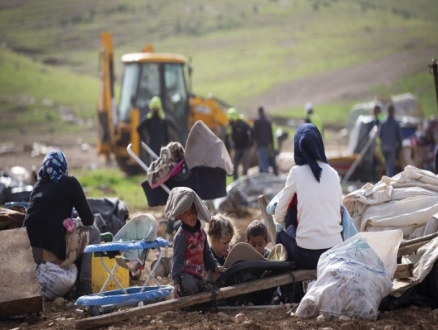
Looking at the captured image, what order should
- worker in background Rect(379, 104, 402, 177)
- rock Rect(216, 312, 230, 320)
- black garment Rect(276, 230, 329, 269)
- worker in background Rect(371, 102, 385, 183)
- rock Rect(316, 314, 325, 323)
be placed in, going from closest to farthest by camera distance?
rock Rect(316, 314, 325, 323) → rock Rect(216, 312, 230, 320) → black garment Rect(276, 230, 329, 269) → worker in background Rect(379, 104, 402, 177) → worker in background Rect(371, 102, 385, 183)

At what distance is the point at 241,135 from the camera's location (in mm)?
16984

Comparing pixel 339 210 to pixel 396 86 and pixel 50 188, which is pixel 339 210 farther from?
pixel 396 86

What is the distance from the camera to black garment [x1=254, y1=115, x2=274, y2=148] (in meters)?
17.9

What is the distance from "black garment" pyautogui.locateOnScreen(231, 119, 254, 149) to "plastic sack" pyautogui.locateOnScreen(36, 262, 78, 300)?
9.58 m

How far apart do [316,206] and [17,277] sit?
8.08ft

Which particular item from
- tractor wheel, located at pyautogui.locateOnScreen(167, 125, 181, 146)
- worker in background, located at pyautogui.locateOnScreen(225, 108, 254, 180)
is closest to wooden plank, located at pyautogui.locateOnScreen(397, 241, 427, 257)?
worker in background, located at pyautogui.locateOnScreen(225, 108, 254, 180)

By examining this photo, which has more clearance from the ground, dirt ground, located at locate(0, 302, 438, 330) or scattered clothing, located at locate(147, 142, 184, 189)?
scattered clothing, located at locate(147, 142, 184, 189)

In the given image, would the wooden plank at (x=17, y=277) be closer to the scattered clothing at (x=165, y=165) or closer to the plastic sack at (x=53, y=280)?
the plastic sack at (x=53, y=280)

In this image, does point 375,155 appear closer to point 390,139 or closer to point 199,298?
point 390,139

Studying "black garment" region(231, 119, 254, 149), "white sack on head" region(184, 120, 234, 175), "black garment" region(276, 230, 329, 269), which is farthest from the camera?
"black garment" region(231, 119, 254, 149)

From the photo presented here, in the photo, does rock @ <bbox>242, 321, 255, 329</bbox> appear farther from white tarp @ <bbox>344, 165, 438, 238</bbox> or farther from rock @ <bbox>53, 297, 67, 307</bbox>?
rock @ <bbox>53, 297, 67, 307</bbox>

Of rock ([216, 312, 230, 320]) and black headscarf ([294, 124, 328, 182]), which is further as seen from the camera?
black headscarf ([294, 124, 328, 182])

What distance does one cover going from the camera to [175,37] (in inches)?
2625

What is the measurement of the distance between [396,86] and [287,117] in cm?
1016
